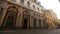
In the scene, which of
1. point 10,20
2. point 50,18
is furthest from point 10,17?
point 50,18

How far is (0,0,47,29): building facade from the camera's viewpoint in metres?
2.81

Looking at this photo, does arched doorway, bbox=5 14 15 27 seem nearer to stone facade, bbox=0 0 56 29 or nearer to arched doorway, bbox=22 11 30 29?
stone facade, bbox=0 0 56 29

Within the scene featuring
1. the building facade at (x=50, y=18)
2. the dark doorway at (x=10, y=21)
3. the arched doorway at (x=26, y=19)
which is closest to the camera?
the dark doorway at (x=10, y=21)

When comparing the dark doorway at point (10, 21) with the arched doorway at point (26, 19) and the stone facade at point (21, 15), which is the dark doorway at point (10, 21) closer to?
the stone facade at point (21, 15)

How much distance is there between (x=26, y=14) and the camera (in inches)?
123

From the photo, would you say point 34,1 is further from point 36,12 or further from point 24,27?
point 24,27

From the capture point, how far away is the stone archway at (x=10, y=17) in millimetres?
2811

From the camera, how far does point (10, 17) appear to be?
9.53ft

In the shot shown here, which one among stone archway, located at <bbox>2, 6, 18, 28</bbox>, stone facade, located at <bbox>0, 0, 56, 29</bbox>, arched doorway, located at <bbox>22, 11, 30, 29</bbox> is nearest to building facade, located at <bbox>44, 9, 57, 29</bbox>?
stone facade, located at <bbox>0, 0, 56, 29</bbox>

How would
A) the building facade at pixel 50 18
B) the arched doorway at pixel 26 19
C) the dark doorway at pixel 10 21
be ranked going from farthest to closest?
the building facade at pixel 50 18 → the arched doorway at pixel 26 19 → the dark doorway at pixel 10 21

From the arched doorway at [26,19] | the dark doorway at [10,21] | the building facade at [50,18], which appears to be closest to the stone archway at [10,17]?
the dark doorway at [10,21]

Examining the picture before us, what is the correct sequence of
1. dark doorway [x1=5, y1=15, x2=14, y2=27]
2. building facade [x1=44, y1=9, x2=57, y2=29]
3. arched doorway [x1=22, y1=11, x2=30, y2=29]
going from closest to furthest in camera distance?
dark doorway [x1=5, y1=15, x2=14, y2=27], arched doorway [x1=22, y1=11, x2=30, y2=29], building facade [x1=44, y1=9, x2=57, y2=29]

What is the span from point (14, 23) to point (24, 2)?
750mm

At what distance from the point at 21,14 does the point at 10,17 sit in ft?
1.13
